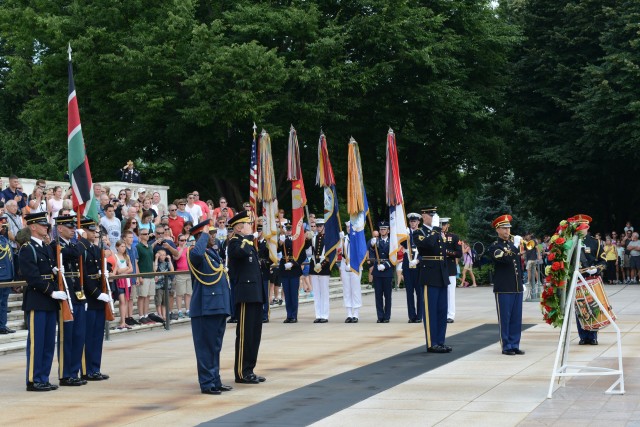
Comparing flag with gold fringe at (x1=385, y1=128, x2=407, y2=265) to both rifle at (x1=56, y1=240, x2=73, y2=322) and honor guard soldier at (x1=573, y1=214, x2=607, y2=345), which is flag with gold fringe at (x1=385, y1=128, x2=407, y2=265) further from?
rifle at (x1=56, y1=240, x2=73, y2=322)

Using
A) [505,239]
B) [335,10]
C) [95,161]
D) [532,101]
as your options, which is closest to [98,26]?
[95,161]

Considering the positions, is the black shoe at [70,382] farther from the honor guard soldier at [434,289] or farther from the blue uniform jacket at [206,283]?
the honor guard soldier at [434,289]

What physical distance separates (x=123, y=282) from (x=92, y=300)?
19.1 ft

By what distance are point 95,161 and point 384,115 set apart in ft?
32.3

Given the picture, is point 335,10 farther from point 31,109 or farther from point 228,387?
point 228,387

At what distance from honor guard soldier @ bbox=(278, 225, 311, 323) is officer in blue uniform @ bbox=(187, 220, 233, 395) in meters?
9.41

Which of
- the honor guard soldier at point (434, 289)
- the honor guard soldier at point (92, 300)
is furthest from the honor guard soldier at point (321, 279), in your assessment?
the honor guard soldier at point (92, 300)

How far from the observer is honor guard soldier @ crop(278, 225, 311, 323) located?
2111 centimetres

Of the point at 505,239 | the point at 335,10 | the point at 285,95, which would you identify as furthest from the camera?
the point at 335,10

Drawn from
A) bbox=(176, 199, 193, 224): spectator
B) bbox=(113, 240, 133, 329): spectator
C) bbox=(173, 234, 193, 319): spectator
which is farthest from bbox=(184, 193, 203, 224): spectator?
bbox=(113, 240, 133, 329): spectator

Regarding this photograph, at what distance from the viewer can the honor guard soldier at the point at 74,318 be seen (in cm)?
1242

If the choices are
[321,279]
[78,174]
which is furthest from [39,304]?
[321,279]

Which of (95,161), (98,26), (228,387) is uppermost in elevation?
(98,26)

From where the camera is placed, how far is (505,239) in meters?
14.9
